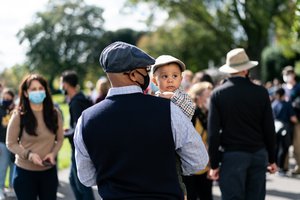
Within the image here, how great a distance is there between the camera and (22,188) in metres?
5.13

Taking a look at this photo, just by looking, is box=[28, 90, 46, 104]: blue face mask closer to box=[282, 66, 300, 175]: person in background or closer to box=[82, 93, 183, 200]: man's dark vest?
box=[82, 93, 183, 200]: man's dark vest

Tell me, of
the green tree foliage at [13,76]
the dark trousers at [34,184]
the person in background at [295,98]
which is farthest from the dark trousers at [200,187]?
the green tree foliage at [13,76]

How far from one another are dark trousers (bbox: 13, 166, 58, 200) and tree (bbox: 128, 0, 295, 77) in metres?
24.8

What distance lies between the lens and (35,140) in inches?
212

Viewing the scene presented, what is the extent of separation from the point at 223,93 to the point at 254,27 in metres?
27.3

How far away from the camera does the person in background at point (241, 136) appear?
5.04 meters

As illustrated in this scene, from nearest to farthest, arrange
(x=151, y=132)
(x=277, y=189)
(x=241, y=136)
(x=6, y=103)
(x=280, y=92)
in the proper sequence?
(x=151, y=132)
(x=241, y=136)
(x=277, y=189)
(x=6, y=103)
(x=280, y=92)

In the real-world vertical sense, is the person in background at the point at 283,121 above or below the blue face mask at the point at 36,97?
below

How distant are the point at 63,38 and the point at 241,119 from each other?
7518cm

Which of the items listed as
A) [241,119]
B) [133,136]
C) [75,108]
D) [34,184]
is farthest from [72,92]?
[133,136]

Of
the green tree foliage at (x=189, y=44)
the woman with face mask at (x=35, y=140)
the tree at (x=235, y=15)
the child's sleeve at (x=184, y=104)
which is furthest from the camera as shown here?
the green tree foliage at (x=189, y=44)

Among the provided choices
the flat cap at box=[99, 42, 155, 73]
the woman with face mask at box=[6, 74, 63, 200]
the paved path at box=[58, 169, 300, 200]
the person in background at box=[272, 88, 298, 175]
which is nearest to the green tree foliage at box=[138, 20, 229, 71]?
the person in background at box=[272, 88, 298, 175]

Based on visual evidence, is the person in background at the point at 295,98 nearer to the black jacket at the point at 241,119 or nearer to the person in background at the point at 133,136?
the black jacket at the point at 241,119

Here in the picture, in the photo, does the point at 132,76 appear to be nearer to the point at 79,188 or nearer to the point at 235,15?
the point at 79,188
